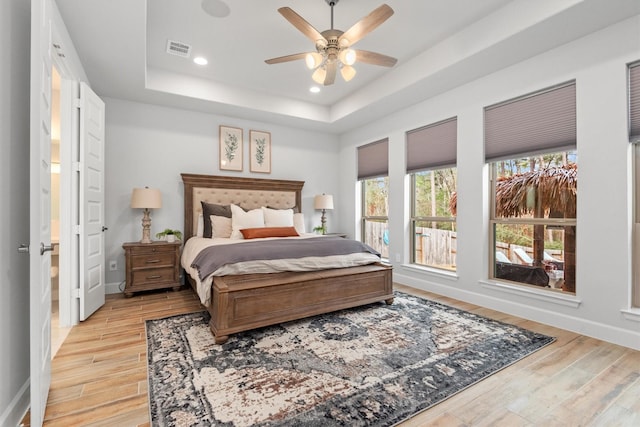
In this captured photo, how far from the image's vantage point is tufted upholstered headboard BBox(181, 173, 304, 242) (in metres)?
4.48

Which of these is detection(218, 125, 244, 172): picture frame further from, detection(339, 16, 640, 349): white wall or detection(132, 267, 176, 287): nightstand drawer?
detection(339, 16, 640, 349): white wall

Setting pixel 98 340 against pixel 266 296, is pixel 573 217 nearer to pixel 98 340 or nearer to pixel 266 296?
pixel 266 296

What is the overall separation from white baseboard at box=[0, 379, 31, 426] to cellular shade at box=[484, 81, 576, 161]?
4.24 meters

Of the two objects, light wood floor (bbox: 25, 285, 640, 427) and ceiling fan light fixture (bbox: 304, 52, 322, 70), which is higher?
ceiling fan light fixture (bbox: 304, 52, 322, 70)

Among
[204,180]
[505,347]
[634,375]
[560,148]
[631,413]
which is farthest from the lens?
[204,180]

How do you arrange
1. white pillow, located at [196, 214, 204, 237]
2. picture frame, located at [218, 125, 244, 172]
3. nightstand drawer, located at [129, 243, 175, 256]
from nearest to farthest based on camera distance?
nightstand drawer, located at [129, 243, 175, 256], white pillow, located at [196, 214, 204, 237], picture frame, located at [218, 125, 244, 172]

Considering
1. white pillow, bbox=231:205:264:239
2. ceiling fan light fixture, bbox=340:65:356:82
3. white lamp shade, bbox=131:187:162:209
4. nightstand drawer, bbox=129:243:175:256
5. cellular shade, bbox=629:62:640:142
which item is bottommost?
A: nightstand drawer, bbox=129:243:175:256

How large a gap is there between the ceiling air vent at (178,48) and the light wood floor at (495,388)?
2.96m

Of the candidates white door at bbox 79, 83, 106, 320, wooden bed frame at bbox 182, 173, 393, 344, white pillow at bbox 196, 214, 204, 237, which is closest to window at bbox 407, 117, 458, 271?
wooden bed frame at bbox 182, 173, 393, 344

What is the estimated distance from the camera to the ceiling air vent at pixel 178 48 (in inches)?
130

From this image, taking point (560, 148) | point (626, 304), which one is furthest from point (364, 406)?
point (560, 148)

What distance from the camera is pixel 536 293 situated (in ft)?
9.81

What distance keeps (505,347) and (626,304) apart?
3.46 feet

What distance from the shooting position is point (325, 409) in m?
1.63
